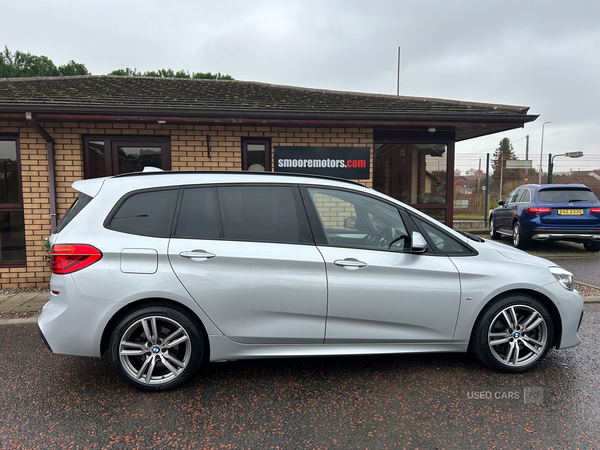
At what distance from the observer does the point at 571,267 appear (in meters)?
8.12

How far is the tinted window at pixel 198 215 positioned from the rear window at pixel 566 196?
30.9ft

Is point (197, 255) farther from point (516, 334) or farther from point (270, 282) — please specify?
point (516, 334)

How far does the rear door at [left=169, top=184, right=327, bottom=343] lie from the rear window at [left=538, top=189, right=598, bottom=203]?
8.97 metres

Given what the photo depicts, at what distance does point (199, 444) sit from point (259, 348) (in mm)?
838

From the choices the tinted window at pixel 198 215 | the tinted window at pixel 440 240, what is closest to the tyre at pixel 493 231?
the tinted window at pixel 440 240

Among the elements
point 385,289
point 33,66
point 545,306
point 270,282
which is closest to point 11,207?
point 270,282

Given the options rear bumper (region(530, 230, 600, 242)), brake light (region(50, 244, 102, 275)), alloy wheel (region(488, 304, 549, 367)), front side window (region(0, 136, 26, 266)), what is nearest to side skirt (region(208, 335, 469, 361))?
alloy wheel (region(488, 304, 549, 367))

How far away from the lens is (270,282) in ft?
10.0

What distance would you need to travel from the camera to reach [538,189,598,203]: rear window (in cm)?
969

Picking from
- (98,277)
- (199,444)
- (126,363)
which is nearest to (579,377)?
(199,444)

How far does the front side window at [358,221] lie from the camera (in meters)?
3.28

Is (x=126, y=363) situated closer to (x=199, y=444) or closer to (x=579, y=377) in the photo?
(x=199, y=444)

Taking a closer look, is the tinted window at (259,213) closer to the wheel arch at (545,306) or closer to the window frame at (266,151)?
the wheel arch at (545,306)

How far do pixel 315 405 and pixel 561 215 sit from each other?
9260mm
